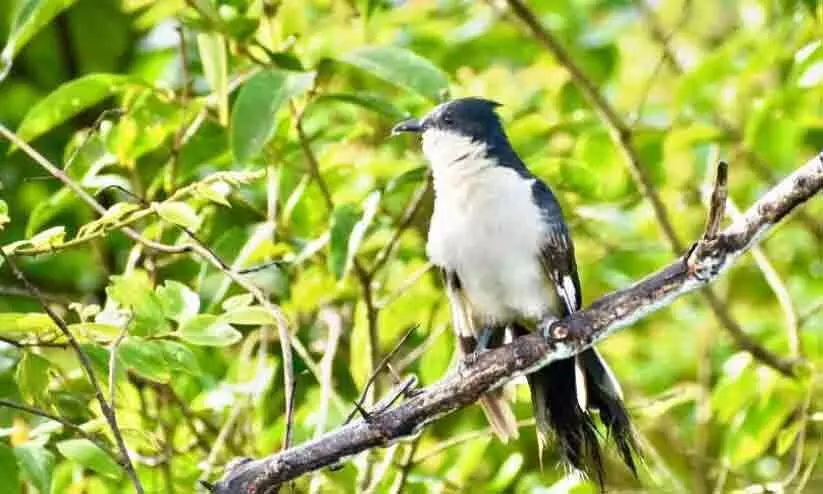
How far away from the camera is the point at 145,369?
2.78 m

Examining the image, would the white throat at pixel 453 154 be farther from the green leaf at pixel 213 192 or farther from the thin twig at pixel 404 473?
the green leaf at pixel 213 192

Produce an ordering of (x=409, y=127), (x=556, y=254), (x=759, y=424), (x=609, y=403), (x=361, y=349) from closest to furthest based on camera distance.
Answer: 1. (x=609, y=403)
2. (x=556, y=254)
3. (x=409, y=127)
4. (x=361, y=349)
5. (x=759, y=424)

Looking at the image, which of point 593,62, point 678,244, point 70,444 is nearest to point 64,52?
point 593,62

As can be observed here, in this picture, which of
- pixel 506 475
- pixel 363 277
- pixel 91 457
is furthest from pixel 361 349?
pixel 91 457

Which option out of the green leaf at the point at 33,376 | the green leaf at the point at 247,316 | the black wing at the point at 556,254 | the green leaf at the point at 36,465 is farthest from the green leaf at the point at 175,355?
the black wing at the point at 556,254

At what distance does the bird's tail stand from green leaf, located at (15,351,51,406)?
3.85 ft

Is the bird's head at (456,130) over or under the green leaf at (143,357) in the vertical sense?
over

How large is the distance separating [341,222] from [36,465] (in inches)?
36.2

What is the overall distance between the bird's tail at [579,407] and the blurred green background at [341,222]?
9cm

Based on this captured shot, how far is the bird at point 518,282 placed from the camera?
11.6ft

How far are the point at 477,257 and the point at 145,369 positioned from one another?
102cm

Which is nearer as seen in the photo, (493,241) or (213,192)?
(213,192)

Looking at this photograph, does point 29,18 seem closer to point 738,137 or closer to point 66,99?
point 66,99

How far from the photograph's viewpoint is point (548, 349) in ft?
9.75
